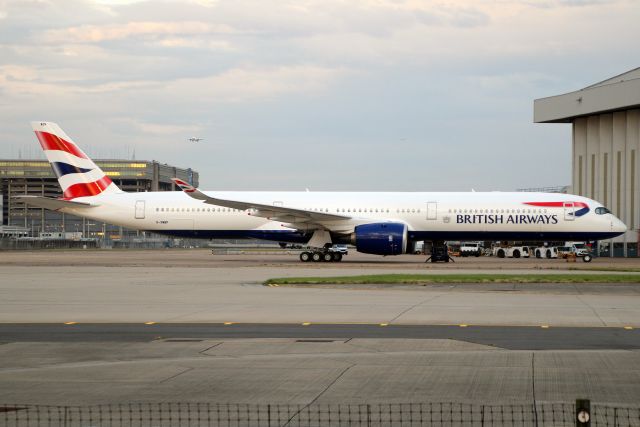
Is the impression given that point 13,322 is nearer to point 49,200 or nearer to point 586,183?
point 49,200

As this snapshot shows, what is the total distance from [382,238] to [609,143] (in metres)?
43.7

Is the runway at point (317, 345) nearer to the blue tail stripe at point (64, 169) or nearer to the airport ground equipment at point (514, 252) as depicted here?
the blue tail stripe at point (64, 169)

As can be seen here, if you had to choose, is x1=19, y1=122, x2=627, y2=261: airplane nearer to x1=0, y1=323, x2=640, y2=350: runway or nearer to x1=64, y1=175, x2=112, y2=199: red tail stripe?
x1=64, y1=175, x2=112, y2=199: red tail stripe

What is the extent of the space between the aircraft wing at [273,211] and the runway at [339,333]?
29.0 meters

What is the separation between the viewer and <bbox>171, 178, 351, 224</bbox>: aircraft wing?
156ft

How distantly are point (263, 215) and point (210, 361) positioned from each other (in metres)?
36.6

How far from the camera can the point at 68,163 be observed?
174ft

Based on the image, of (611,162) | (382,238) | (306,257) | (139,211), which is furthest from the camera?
(611,162)

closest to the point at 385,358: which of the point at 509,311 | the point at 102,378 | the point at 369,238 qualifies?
the point at 102,378

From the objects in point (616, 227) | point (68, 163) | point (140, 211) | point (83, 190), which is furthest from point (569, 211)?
point (68, 163)

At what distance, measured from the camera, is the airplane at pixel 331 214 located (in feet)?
162

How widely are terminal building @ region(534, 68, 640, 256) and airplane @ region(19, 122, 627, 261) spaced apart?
27.4 meters

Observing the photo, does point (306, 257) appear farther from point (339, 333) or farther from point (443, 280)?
point (339, 333)

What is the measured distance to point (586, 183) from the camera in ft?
283
